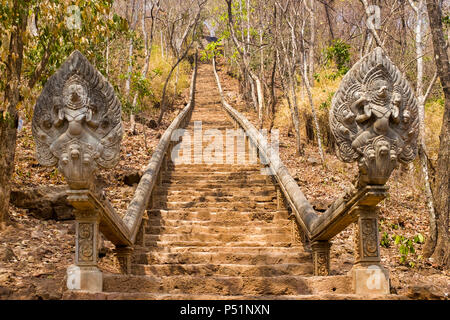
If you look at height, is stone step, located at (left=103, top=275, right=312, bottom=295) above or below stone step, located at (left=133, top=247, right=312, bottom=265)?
below

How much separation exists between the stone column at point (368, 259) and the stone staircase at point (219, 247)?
0.27 m

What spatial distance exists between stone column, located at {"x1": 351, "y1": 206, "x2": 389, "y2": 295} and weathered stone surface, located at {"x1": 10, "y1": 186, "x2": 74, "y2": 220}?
17.2 feet

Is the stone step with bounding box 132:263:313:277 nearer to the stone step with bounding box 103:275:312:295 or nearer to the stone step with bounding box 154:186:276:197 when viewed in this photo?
the stone step with bounding box 103:275:312:295

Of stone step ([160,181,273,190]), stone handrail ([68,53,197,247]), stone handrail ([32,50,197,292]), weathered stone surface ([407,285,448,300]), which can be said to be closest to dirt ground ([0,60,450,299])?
weathered stone surface ([407,285,448,300])

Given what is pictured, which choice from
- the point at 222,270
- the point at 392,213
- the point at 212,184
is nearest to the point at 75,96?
the point at 222,270

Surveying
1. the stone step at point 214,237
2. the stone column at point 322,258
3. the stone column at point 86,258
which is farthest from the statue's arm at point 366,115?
the stone step at point 214,237

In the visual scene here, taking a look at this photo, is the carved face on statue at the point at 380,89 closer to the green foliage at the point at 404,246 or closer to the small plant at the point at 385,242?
the green foliage at the point at 404,246

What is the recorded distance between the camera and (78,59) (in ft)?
15.2

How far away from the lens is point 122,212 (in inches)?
356

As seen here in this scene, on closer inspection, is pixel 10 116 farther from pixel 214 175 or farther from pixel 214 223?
pixel 214 175

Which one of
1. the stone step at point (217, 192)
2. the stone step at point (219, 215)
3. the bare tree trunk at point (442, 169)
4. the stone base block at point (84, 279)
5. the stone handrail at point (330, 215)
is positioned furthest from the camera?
the stone step at point (217, 192)

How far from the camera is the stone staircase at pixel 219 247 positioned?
5.16m

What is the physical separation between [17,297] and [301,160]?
1111 centimetres

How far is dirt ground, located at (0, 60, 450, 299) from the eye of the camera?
19.2 ft
